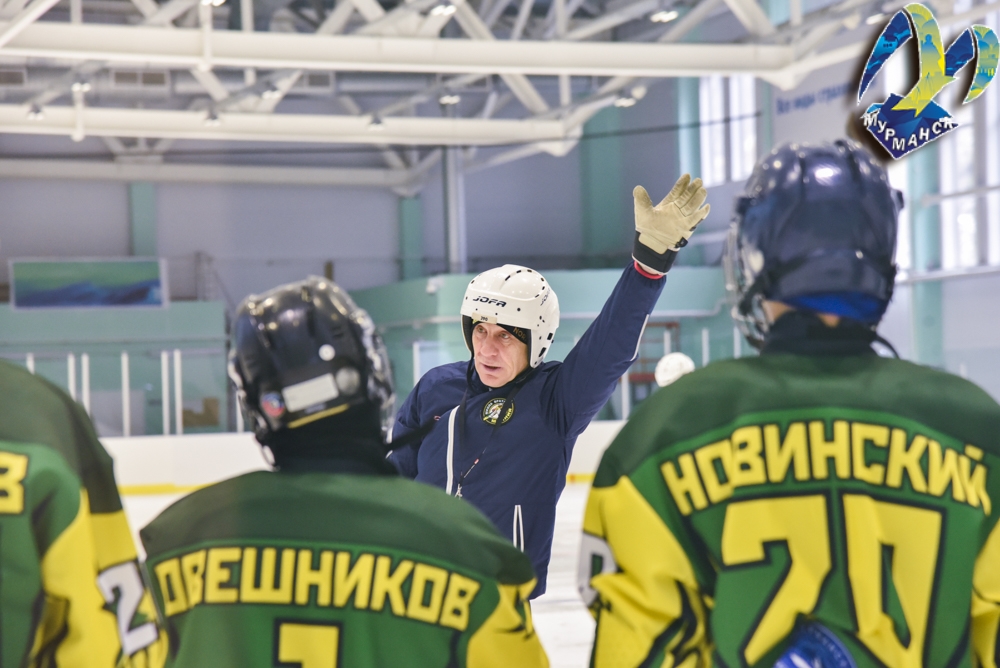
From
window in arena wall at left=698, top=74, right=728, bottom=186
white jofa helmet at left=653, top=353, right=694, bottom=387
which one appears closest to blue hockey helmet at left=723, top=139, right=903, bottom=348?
white jofa helmet at left=653, top=353, right=694, bottom=387

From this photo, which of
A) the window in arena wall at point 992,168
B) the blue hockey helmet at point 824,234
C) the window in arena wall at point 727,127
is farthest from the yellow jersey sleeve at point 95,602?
the window in arena wall at point 727,127

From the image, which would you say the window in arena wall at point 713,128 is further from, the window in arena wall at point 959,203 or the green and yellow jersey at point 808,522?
the green and yellow jersey at point 808,522

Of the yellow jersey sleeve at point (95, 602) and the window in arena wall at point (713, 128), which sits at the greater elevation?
the window in arena wall at point (713, 128)

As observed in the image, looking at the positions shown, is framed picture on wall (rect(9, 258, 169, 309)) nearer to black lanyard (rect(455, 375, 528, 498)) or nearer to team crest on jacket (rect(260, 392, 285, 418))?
black lanyard (rect(455, 375, 528, 498))

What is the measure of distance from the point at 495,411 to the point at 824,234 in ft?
4.34

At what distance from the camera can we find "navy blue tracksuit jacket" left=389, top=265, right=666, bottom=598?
2.50m

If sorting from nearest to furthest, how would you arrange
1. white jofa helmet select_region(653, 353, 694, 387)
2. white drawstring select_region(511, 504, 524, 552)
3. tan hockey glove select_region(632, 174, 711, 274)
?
tan hockey glove select_region(632, 174, 711, 274)
white drawstring select_region(511, 504, 524, 552)
white jofa helmet select_region(653, 353, 694, 387)

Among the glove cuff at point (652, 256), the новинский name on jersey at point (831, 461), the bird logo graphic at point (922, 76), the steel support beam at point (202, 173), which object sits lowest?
the новинский name on jersey at point (831, 461)

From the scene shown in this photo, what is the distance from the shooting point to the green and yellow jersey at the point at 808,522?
132cm

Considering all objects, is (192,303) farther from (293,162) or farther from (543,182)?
(543,182)

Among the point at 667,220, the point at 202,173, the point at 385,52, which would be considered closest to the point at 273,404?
the point at 667,220

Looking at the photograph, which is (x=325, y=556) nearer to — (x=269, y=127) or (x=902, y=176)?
(x=269, y=127)

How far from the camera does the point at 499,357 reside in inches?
107

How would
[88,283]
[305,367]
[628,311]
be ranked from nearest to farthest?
[305,367] < [628,311] < [88,283]
